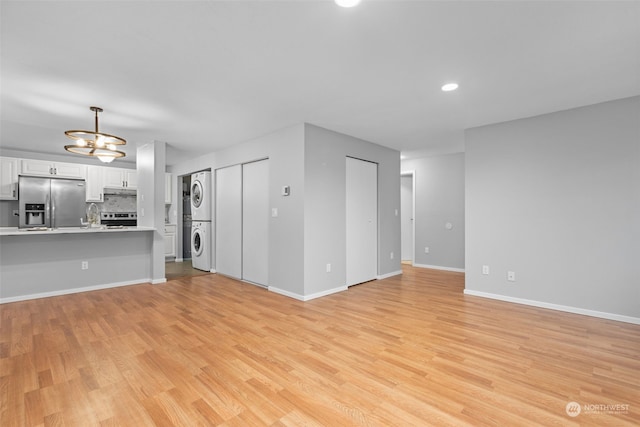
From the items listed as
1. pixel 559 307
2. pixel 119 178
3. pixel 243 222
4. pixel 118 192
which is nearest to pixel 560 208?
pixel 559 307

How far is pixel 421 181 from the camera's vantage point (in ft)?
21.9

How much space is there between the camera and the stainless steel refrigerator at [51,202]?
18.1 ft

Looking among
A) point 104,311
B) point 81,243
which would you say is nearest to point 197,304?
point 104,311

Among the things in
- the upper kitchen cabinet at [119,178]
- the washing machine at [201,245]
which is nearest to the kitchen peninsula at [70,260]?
the washing machine at [201,245]

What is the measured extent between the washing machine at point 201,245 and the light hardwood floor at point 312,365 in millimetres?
2235

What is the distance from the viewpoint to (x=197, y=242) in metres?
6.18

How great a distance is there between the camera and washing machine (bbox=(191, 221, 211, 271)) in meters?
5.91

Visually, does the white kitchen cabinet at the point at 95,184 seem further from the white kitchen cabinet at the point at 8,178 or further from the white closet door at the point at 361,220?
the white closet door at the point at 361,220

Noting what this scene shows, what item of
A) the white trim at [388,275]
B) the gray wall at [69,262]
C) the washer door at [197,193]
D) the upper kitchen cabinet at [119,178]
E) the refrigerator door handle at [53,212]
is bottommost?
the white trim at [388,275]

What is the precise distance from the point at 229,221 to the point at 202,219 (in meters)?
0.91

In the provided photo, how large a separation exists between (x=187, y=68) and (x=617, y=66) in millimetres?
3758

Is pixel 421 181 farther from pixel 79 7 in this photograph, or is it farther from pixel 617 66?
pixel 79 7

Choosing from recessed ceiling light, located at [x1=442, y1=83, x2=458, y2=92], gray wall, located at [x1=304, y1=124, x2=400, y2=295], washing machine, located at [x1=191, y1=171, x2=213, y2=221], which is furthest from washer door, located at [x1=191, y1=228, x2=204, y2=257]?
recessed ceiling light, located at [x1=442, y1=83, x2=458, y2=92]

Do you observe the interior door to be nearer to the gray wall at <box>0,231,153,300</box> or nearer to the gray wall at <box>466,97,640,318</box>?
the gray wall at <box>466,97,640,318</box>
